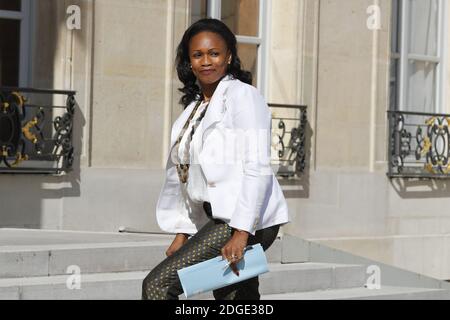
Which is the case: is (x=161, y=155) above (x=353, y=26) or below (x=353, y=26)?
below

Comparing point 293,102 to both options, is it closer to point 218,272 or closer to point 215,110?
point 215,110

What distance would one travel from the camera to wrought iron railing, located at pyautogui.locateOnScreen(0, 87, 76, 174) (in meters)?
8.81

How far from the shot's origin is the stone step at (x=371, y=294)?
7934 mm

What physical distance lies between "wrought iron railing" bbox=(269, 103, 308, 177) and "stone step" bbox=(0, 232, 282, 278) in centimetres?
274

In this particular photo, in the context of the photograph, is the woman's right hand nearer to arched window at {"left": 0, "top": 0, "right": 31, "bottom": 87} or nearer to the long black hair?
the long black hair

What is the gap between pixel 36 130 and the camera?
904cm

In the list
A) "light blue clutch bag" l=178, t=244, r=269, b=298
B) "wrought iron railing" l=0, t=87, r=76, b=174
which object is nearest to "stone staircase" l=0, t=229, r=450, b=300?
"wrought iron railing" l=0, t=87, r=76, b=174

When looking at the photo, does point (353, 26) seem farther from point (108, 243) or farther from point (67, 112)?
point (108, 243)

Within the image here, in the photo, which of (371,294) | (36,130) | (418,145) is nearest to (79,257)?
(36,130)

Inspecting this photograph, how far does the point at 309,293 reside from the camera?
26.8 ft

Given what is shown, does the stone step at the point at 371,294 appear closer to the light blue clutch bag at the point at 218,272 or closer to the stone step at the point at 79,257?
the stone step at the point at 79,257

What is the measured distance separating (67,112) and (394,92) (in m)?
4.47

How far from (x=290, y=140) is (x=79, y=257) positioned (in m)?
3.81
